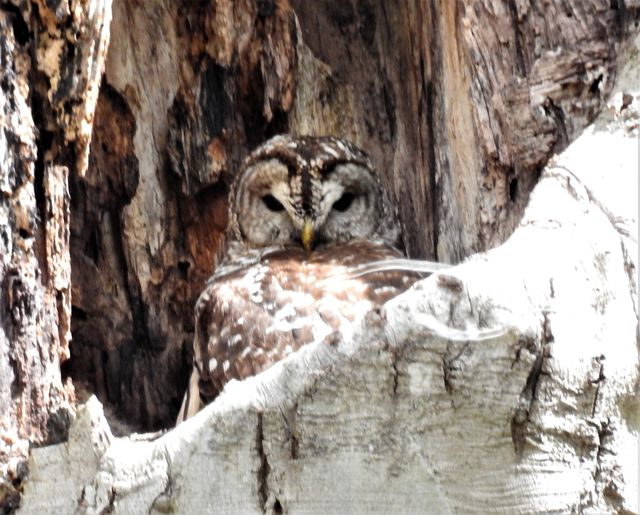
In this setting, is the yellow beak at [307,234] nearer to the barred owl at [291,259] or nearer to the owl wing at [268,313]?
the barred owl at [291,259]

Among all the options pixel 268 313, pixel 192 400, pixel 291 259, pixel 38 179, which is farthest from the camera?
pixel 291 259

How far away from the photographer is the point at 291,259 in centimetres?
396

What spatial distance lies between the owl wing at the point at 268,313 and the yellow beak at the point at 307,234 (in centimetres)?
21

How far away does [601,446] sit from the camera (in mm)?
2484

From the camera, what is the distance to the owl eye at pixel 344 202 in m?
4.13

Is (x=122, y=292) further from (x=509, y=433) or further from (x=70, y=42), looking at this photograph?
(x=509, y=433)

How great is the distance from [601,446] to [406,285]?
1.12m

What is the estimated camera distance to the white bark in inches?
95.2

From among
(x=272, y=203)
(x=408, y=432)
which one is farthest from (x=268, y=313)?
(x=408, y=432)

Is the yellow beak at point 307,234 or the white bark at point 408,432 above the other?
the yellow beak at point 307,234

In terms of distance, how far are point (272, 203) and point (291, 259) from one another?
29 centimetres

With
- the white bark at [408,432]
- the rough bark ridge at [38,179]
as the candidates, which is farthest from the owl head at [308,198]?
the white bark at [408,432]

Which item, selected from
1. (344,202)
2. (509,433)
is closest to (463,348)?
(509,433)

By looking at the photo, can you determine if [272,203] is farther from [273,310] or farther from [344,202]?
[273,310]
